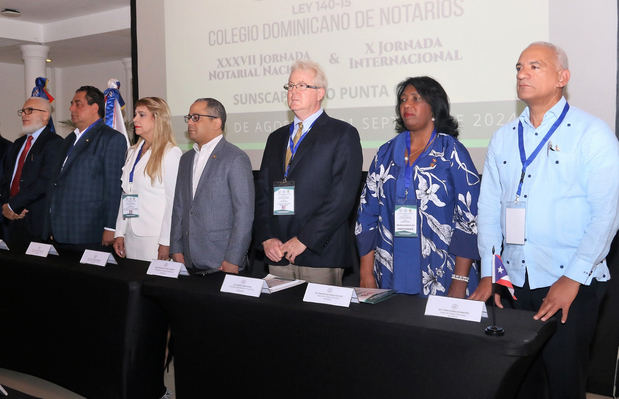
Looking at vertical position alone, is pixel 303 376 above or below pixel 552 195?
below

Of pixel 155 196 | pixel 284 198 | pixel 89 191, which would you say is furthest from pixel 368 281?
pixel 89 191

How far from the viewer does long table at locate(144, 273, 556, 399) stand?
1.69m

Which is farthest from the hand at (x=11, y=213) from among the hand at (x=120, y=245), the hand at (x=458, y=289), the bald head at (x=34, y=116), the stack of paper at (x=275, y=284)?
the hand at (x=458, y=289)

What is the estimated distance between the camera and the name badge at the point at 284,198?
8.88 feet

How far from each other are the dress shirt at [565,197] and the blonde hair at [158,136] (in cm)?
188

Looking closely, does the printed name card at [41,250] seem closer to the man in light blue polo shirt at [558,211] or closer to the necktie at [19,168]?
the necktie at [19,168]

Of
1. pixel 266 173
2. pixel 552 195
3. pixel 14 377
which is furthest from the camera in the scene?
pixel 14 377

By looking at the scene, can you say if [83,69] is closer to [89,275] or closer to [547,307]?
[89,275]

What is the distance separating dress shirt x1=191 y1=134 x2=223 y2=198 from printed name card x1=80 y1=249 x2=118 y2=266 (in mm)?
486

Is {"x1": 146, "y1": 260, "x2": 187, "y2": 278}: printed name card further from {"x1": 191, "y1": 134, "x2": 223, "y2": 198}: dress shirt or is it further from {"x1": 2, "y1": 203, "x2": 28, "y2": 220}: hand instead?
{"x1": 2, "y1": 203, "x2": 28, "y2": 220}: hand

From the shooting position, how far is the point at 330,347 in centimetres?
197

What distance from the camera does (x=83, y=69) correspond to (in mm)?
10430

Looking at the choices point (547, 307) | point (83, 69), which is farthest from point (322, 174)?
point (83, 69)

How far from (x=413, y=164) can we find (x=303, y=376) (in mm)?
973
